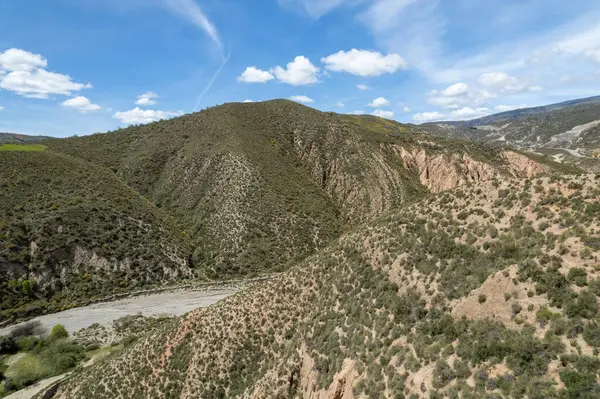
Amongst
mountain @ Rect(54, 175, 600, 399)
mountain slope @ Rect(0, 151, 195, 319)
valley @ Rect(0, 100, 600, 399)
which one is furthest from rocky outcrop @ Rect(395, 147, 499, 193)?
mountain @ Rect(54, 175, 600, 399)

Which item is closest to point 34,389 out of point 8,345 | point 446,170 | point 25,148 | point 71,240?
point 8,345

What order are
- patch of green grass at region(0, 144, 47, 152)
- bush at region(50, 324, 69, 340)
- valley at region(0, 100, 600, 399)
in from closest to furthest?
valley at region(0, 100, 600, 399), bush at region(50, 324, 69, 340), patch of green grass at region(0, 144, 47, 152)

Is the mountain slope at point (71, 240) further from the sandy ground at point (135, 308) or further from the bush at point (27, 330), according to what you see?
the bush at point (27, 330)

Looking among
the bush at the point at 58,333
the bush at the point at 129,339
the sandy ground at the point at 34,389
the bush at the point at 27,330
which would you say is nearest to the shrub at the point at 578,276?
the bush at the point at 129,339

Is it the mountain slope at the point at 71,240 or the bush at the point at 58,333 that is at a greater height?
the mountain slope at the point at 71,240

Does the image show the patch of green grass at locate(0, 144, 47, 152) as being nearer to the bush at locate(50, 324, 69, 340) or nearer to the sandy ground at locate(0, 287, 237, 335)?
the sandy ground at locate(0, 287, 237, 335)

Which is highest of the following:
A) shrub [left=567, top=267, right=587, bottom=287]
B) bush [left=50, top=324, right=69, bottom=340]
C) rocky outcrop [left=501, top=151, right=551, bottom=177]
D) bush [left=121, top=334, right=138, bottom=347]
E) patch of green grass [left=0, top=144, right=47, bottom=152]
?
patch of green grass [left=0, top=144, right=47, bottom=152]

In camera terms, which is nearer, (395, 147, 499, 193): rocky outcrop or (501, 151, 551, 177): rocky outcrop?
(395, 147, 499, 193): rocky outcrop

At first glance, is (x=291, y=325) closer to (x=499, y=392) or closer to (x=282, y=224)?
(x=499, y=392)

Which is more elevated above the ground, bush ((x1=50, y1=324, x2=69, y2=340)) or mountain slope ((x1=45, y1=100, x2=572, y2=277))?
mountain slope ((x1=45, y1=100, x2=572, y2=277))
